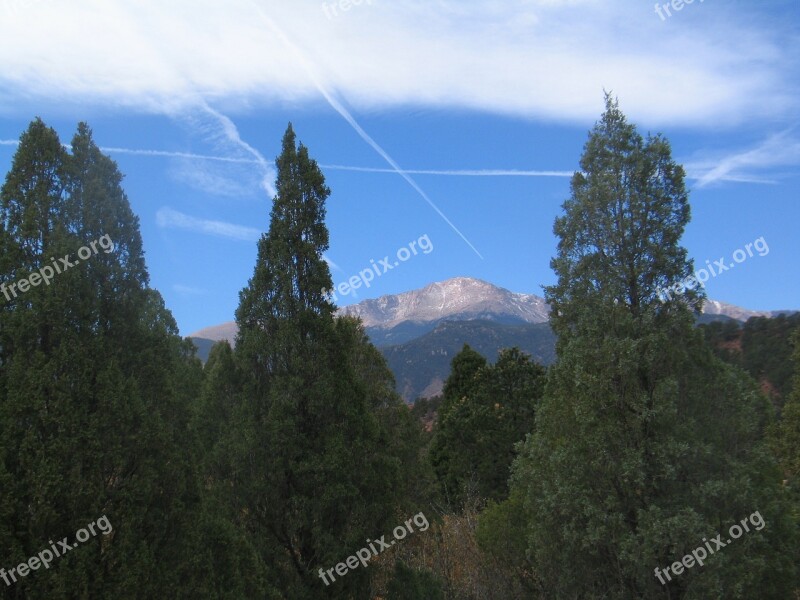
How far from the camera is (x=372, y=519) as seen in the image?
37.7 feet

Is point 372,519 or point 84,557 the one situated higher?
point 84,557

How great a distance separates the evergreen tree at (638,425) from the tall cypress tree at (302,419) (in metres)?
3.30

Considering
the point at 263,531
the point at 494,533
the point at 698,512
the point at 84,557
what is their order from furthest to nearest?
the point at 494,533
the point at 263,531
the point at 698,512
the point at 84,557

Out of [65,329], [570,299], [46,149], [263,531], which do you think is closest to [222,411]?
[263,531]

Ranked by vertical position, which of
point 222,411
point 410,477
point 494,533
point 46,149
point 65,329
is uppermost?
point 46,149

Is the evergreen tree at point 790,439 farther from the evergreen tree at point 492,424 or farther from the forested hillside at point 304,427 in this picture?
the evergreen tree at point 492,424

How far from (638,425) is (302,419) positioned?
19.1ft

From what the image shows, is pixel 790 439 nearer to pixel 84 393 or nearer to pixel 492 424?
pixel 492 424

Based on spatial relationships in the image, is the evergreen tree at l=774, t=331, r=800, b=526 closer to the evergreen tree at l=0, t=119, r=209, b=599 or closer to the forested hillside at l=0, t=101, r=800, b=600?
the forested hillside at l=0, t=101, r=800, b=600

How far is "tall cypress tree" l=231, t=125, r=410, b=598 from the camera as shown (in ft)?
36.3

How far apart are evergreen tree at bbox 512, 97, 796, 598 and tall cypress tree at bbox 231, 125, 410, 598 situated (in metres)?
3.30

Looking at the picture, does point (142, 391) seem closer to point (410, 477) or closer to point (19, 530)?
point (19, 530)

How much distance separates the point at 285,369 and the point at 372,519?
3.16 meters

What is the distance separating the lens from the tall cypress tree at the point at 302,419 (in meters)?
11.1
